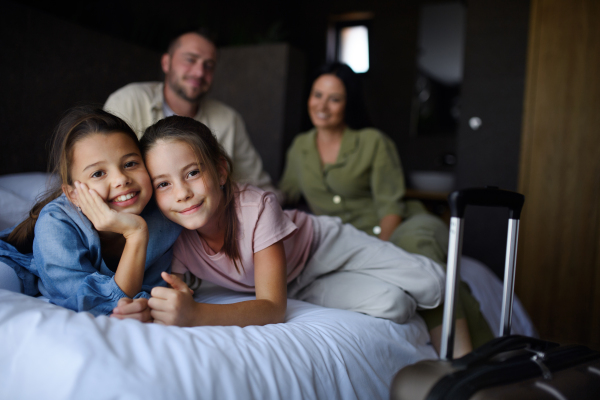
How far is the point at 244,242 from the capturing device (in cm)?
98

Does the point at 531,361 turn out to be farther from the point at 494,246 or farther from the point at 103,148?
the point at 494,246

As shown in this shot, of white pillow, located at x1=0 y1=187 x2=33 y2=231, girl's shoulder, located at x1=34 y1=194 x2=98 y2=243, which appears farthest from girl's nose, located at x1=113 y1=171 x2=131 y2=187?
white pillow, located at x1=0 y1=187 x2=33 y2=231

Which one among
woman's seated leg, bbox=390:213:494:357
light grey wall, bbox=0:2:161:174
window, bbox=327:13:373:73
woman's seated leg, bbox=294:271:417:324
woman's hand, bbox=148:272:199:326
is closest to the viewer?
woman's hand, bbox=148:272:199:326

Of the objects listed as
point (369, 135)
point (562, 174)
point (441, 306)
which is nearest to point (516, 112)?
point (562, 174)

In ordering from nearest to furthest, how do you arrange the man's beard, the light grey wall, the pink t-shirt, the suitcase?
1. the suitcase
2. the pink t-shirt
3. the light grey wall
4. the man's beard

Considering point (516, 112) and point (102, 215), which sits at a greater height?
point (516, 112)

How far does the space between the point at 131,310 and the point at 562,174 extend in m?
2.31

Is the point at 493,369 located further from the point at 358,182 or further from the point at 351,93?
the point at 351,93

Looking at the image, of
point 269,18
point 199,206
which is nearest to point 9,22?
point 199,206

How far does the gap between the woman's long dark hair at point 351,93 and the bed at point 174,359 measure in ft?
4.12

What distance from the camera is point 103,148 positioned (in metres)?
0.83

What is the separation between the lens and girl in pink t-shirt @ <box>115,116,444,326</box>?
34.6 inches

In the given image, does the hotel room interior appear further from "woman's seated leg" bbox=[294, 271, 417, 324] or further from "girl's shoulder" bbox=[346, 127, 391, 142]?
"woman's seated leg" bbox=[294, 271, 417, 324]

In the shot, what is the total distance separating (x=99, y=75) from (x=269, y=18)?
229 cm
